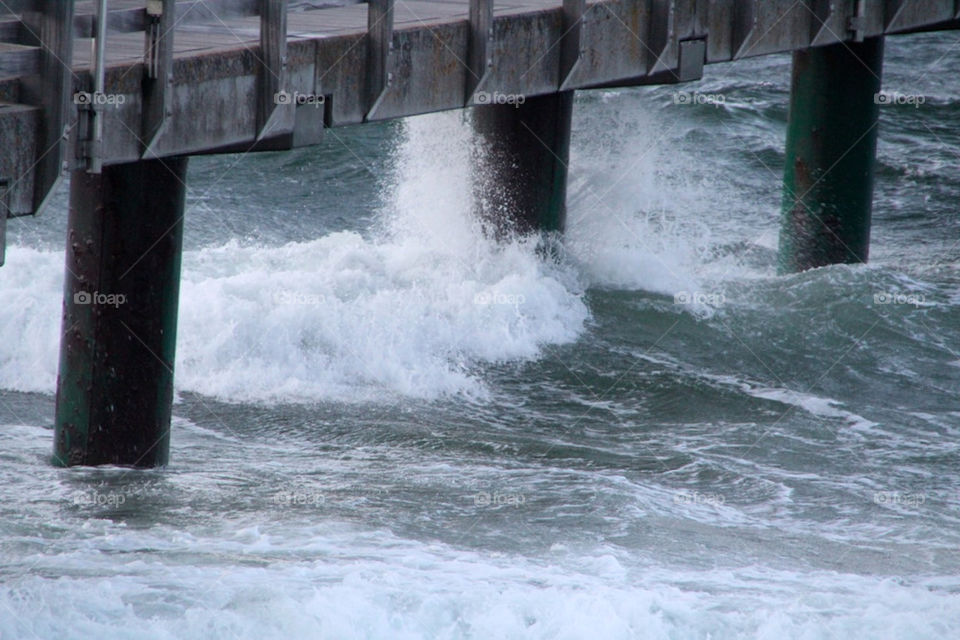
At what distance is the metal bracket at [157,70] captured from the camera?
7223 millimetres

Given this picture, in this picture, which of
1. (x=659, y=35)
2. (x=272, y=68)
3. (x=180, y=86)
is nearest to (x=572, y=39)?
(x=659, y=35)

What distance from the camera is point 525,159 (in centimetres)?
1320

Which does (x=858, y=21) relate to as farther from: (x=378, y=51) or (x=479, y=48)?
(x=378, y=51)

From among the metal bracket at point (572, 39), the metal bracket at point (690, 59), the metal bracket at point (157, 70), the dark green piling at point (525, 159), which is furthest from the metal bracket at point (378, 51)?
the dark green piling at point (525, 159)

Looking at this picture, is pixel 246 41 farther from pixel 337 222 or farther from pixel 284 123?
pixel 337 222

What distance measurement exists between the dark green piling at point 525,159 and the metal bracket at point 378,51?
423 cm

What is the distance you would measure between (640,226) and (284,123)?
24.4ft

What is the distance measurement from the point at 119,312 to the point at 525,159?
533 cm

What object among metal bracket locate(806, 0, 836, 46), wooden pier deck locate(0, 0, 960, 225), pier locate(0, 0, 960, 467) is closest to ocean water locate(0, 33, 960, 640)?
pier locate(0, 0, 960, 467)

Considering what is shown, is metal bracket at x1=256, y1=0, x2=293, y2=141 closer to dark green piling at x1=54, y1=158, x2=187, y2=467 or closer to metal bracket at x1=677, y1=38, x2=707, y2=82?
dark green piling at x1=54, y1=158, x2=187, y2=467

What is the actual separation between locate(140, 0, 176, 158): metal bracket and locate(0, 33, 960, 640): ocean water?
7.03 feet

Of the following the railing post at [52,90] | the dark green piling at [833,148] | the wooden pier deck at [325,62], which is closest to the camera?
the railing post at [52,90]

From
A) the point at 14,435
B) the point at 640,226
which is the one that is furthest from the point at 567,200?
the point at 14,435

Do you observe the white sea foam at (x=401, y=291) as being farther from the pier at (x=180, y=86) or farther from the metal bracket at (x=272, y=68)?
the metal bracket at (x=272, y=68)
